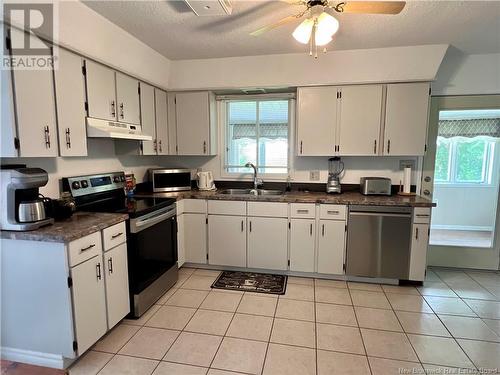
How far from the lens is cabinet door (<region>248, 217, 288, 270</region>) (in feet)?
10.5

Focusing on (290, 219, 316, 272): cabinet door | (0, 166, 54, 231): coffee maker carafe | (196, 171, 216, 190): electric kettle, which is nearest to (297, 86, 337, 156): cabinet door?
(290, 219, 316, 272): cabinet door

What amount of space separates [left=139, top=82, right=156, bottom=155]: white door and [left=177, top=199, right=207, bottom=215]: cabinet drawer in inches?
27.3

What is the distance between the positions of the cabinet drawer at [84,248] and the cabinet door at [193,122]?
1834 millimetres

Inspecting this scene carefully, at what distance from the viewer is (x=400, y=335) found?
221cm

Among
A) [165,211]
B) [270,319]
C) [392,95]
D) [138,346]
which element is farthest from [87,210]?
[392,95]

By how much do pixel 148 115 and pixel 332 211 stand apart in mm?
2271

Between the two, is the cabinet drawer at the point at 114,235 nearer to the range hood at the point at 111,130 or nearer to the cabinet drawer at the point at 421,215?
the range hood at the point at 111,130

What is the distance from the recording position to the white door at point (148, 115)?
304 centimetres

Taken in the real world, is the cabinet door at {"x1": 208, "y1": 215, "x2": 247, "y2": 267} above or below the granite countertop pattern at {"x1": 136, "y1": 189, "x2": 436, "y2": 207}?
below

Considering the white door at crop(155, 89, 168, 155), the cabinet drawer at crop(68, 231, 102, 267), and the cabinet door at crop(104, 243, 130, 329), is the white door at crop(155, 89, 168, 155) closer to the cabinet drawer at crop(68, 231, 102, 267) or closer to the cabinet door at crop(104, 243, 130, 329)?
the cabinet door at crop(104, 243, 130, 329)

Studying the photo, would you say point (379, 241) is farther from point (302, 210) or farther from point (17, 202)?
point (17, 202)

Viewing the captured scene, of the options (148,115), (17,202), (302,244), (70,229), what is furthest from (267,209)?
(17,202)

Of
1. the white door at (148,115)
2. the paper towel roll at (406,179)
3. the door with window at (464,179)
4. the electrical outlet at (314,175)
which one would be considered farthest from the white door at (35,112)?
the door with window at (464,179)

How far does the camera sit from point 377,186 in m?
3.20
